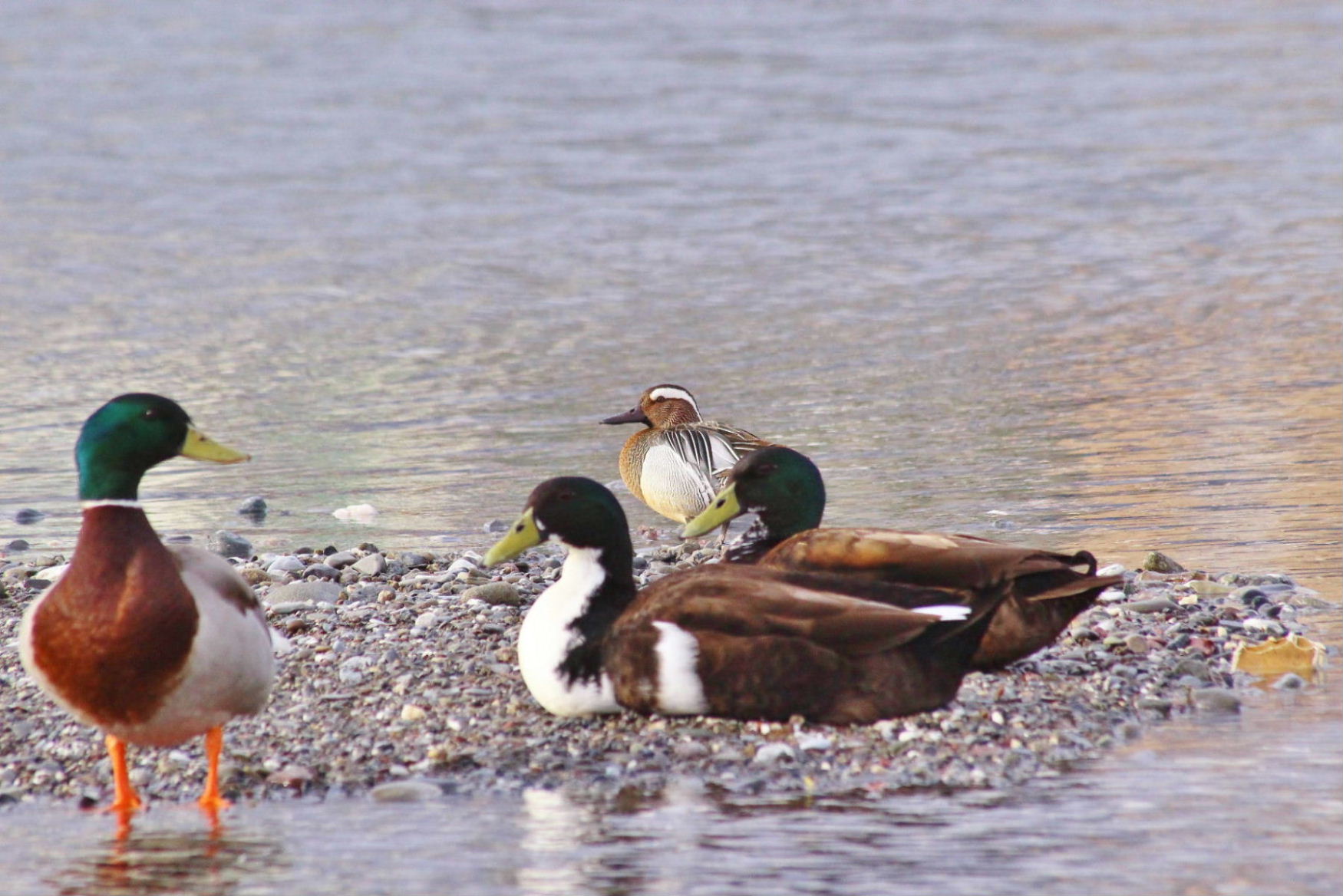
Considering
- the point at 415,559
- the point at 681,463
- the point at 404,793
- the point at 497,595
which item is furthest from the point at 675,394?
the point at 404,793

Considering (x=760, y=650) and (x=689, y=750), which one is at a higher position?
(x=760, y=650)

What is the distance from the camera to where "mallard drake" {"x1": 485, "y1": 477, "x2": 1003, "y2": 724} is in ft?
20.5

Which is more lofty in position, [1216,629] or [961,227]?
[961,227]

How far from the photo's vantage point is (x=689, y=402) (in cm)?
1109

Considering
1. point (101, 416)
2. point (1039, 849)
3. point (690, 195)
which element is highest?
point (690, 195)

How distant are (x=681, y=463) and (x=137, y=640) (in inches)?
179

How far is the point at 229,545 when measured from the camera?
9141 mm

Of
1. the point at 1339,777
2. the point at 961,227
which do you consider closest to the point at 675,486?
the point at 1339,777

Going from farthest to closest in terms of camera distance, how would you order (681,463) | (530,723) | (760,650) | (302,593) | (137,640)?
(681,463) → (302,593) → (530,723) → (760,650) → (137,640)

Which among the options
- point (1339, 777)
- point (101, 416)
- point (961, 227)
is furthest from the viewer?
point (961, 227)

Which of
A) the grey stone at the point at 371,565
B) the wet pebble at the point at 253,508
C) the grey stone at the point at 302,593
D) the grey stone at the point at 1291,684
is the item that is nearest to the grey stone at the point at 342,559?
the grey stone at the point at 371,565

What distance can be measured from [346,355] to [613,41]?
19473 millimetres

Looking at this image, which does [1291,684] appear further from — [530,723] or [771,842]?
[530,723]

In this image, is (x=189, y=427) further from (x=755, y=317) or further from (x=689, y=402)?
(x=755, y=317)
